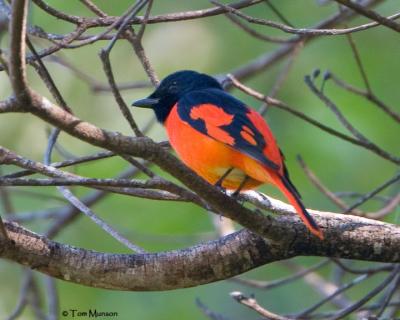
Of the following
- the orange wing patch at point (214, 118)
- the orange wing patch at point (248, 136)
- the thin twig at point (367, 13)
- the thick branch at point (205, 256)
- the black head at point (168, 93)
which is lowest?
the thick branch at point (205, 256)

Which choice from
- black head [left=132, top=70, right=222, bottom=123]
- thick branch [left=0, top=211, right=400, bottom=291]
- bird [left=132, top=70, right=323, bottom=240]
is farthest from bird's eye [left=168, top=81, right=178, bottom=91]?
thick branch [left=0, top=211, right=400, bottom=291]

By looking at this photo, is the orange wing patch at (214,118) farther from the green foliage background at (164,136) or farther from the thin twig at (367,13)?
the green foliage background at (164,136)

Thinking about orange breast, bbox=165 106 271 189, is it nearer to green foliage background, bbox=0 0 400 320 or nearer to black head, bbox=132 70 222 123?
black head, bbox=132 70 222 123

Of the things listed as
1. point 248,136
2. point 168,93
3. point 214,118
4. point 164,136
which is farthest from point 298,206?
point 164,136

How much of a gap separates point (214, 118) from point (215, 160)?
273mm

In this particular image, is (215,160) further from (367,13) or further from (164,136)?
(164,136)

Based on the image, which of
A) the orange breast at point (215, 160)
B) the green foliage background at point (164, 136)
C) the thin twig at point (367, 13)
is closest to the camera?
the thin twig at point (367, 13)

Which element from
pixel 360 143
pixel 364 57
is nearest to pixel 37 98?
pixel 360 143

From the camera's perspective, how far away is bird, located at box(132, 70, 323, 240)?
3934 millimetres

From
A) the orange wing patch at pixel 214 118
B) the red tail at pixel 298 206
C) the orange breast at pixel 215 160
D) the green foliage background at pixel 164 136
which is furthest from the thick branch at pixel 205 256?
the green foliage background at pixel 164 136

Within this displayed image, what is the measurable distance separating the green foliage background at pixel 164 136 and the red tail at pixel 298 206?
7.23ft

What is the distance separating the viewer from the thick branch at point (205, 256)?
3.37m

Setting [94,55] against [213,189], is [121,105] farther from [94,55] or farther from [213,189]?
[94,55]

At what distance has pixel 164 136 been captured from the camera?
6.63 metres
